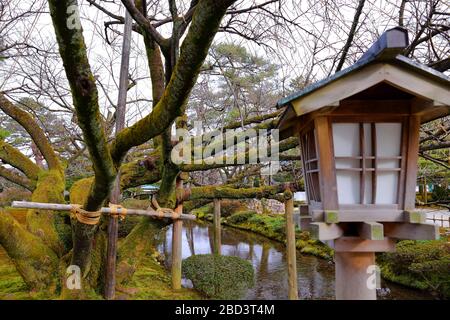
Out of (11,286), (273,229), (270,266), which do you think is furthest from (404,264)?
(11,286)

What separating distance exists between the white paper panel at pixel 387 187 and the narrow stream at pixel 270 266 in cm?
524

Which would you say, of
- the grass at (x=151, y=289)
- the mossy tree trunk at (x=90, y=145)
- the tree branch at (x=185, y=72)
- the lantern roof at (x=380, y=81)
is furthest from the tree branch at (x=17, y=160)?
the lantern roof at (x=380, y=81)

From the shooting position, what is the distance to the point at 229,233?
15.1 m

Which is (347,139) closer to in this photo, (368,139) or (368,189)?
(368,139)

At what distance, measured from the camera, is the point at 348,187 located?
1905 mm

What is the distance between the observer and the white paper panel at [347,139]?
1882mm

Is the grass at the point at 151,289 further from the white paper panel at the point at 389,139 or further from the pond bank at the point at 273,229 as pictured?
the pond bank at the point at 273,229

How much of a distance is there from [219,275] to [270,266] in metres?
3.22

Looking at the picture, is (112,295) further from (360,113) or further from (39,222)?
(360,113)

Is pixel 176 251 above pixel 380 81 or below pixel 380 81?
below

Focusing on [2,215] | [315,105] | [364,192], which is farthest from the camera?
[2,215]

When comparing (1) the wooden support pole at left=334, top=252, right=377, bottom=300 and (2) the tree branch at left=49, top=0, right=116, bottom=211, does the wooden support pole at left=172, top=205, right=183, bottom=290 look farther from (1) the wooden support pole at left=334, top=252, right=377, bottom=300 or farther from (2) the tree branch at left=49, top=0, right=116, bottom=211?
(1) the wooden support pole at left=334, top=252, right=377, bottom=300
